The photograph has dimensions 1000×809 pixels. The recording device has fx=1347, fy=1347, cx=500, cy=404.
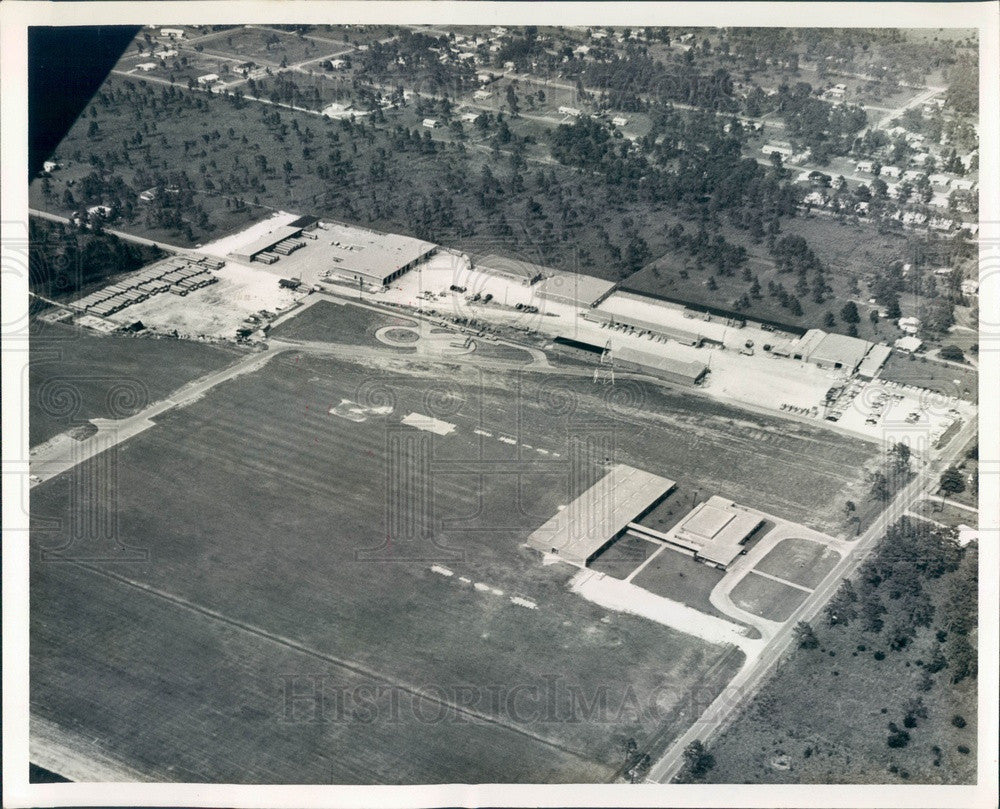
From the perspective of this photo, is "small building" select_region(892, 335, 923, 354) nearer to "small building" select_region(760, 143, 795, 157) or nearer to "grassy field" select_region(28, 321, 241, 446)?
"small building" select_region(760, 143, 795, 157)

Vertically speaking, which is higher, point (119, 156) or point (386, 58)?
point (386, 58)

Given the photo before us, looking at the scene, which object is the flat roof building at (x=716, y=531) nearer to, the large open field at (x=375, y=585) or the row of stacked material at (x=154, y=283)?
the large open field at (x=375, y=585)

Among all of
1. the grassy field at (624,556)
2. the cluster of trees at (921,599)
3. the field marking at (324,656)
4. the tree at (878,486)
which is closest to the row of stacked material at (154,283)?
the field marking at (324,656)

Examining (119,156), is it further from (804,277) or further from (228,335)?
(804,277)

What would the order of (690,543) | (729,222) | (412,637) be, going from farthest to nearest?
(729,222)
(690,543)
(412,637)

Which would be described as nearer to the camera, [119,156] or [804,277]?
[804,277]

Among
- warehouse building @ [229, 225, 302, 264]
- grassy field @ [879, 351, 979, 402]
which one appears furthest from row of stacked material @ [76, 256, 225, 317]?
grassy field @ [879, 351, 979, 402]

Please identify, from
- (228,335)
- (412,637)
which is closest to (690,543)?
(412,637)
